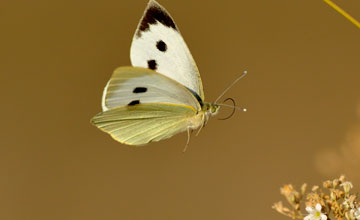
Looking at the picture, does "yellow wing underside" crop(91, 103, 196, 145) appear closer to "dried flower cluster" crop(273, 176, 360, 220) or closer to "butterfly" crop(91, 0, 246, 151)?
"butterfly" crop(91, 0, 246, 151)

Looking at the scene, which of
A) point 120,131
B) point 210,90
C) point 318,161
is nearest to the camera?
point 120,131

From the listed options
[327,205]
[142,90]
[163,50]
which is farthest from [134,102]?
[327,205]

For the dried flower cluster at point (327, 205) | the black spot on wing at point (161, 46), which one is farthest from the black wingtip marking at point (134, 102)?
the dried flower cluster at point (327, 205)

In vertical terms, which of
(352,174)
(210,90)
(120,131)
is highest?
(210,90)

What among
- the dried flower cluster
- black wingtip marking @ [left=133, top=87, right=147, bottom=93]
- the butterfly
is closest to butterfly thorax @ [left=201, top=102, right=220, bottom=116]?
the butterfly

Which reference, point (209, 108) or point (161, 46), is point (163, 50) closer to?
point (161, 46)

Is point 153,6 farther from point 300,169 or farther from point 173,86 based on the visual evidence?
point 300,169

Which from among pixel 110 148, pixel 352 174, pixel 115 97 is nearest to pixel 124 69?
pixel 115 97
